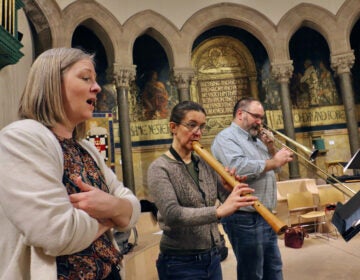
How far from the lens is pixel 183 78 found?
1055cm

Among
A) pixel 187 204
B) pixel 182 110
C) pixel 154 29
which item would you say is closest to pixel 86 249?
pixel 187 204

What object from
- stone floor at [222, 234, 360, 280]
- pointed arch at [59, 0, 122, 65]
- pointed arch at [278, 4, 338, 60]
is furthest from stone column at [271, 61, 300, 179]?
pointed arch at [59, 0, 122, 65]

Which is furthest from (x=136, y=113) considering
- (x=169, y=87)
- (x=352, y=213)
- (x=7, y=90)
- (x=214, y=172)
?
(x=352, y=213)

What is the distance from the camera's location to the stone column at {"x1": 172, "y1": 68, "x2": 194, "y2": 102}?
10.6 metres

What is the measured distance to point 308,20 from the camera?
11.2 metres

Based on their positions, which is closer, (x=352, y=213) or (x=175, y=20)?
(x=352, y=213)

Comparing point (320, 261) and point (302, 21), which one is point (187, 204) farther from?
point (302, 21)

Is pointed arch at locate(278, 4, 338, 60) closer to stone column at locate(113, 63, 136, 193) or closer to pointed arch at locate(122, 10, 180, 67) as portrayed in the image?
pointed arch at locate(122, 10, 180, 67)

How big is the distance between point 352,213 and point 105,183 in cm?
120

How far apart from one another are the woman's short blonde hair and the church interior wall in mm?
8156

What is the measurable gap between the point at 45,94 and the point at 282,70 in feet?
35.2

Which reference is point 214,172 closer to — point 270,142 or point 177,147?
point 177,147

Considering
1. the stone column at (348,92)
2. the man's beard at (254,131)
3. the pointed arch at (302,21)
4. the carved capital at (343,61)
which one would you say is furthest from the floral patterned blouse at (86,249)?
the carved capital at (343,61)

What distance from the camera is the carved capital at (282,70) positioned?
35.7 feet
